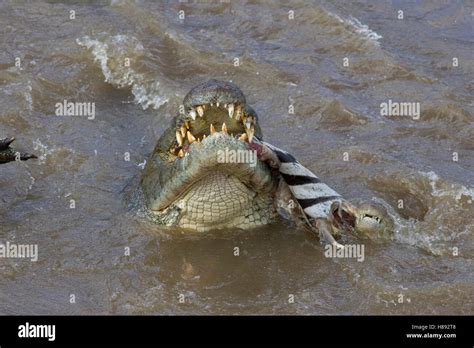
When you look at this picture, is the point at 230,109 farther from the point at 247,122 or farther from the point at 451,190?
the point at 451,190

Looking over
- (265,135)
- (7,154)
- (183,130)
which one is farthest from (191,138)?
(265,135)

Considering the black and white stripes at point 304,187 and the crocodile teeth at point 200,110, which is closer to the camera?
the crocodile teeth at point 200,110

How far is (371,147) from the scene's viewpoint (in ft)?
26.4

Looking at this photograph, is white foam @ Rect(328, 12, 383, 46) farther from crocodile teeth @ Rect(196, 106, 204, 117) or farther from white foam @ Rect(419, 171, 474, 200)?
crocodile teeth @ Rect(196, 106, 204, 117)

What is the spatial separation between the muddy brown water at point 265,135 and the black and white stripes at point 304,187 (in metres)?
0.33

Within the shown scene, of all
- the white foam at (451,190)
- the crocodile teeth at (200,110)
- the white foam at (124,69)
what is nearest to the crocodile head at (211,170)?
the crocodile teeth at (200,110)

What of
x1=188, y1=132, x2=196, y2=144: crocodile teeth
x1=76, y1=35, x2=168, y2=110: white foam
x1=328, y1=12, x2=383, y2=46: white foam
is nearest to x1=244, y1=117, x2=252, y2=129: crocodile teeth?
x1=188, y1=132, x2=196, y2=144: crocodile teeth

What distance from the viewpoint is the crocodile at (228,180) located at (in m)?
5.97

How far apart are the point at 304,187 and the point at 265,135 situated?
191 cm

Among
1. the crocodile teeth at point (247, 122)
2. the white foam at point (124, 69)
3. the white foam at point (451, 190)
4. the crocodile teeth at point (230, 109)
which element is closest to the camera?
the crocodile teeth at point (230, 109)

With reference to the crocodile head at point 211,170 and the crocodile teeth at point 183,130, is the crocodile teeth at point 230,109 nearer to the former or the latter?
the crocodile head at point 211,170
